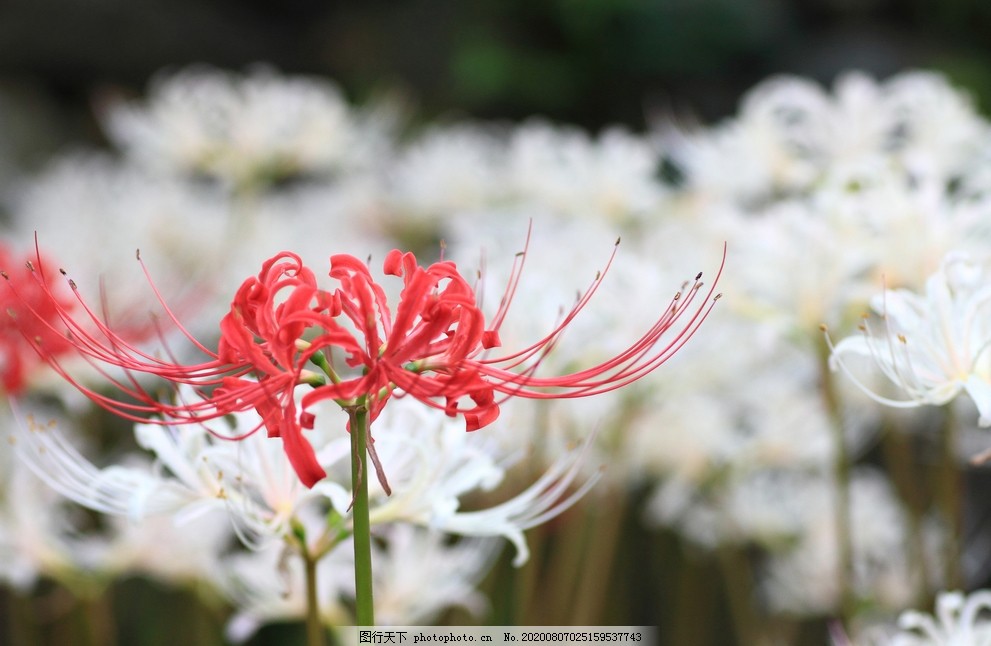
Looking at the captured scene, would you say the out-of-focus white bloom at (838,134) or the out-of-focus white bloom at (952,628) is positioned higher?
the out-of-focus white bloom at (838,134)

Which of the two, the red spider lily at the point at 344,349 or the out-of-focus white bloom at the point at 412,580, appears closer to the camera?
the red spider lily at the point at 344,349

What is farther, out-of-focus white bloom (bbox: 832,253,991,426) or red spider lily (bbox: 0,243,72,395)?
red spider lily (bbox: 0,243,72,395)

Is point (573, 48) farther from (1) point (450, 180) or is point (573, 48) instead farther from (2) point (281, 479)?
(2) point (281, 479)

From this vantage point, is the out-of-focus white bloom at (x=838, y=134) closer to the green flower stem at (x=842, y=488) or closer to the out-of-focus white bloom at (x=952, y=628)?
the green flower stem at (x=842, y=488)

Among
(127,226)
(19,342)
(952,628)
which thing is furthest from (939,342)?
(127,226)

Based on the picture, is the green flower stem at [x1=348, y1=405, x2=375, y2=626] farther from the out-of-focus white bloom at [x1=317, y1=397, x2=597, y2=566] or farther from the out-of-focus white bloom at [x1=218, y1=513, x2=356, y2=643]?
the out-of-focus white bloom at [x1=218, y1=513, x2=356, y2=643]

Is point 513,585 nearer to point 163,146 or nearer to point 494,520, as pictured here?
point 494,520

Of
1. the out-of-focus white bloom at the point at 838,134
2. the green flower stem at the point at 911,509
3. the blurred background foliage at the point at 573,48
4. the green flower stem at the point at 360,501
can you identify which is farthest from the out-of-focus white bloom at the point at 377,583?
the blurred background foliage at the point at 573,48

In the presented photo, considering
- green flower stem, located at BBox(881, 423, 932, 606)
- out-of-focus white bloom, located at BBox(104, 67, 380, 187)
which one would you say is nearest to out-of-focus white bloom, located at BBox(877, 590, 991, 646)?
→ green flower stem, located at BBox(881, 423, 932, 606)
